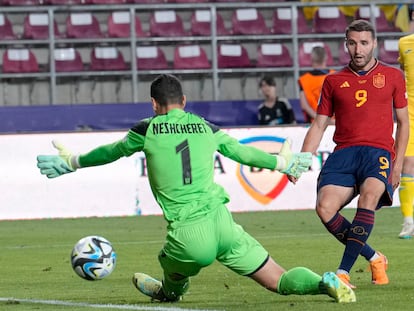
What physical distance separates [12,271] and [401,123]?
3.70 meters

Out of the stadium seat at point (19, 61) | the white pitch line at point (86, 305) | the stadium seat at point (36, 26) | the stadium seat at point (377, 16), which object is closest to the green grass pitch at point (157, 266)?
the white pitch line at point (86, 305)

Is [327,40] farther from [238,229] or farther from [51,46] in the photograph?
[238,229]

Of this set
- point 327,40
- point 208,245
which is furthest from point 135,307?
point 327,40

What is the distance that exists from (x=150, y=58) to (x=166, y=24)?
866 millimetres

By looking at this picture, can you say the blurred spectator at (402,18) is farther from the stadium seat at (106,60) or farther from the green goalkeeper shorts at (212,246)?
the green goalkeeper shorts at (212,246)

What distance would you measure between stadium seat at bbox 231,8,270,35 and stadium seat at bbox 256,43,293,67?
36 centimetres

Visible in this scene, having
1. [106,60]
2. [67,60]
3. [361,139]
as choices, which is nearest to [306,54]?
[106,60]

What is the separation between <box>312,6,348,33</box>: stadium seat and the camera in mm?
23734

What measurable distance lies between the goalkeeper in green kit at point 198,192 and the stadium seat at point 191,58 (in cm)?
1562

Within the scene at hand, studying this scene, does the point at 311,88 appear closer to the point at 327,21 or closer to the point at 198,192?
the point at 327,21

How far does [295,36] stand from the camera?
74.4 ft

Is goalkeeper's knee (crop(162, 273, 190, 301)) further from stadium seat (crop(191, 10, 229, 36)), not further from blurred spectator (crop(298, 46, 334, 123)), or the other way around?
stadium seat (crop(191, 10, 229, 36))

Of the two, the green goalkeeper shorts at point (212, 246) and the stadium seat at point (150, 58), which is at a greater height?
the green goalkeeper shorts at point (212, 246)

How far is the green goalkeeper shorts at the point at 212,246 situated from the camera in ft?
22.6
